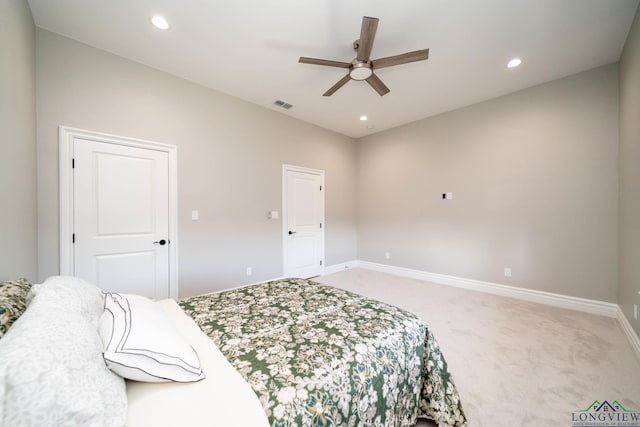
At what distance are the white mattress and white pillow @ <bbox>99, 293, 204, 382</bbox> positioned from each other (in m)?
0.04

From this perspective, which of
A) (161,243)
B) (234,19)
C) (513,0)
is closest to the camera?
(513,0)

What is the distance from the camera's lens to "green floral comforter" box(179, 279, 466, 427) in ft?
3.01

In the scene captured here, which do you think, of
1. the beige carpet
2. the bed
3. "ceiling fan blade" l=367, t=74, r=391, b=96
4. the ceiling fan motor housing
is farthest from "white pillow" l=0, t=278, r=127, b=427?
"ceiling fan blade" l=367, t=74, r=391, b=96

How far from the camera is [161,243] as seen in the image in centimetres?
281

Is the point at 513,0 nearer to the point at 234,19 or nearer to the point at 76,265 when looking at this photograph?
the point at 234,19

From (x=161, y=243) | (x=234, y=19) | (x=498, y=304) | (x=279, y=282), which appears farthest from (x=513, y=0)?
(x=161, y=243)

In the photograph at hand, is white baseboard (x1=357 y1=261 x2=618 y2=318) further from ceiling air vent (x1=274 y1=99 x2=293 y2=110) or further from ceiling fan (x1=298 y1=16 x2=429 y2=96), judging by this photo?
ceiling air vent (x1=274 y1=99 x2=293 y2=110)

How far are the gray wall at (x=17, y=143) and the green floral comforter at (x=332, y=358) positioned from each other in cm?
125

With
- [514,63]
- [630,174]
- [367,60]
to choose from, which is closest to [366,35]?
[367,60]

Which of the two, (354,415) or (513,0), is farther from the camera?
(513,0)

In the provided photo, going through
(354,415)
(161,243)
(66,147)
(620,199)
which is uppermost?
(66,147)

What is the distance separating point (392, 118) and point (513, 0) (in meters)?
2.33

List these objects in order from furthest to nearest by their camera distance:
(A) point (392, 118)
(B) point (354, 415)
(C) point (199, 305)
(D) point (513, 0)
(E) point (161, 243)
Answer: (A) point (392, 118)
(E) point (161, 243)
(D) point (513, 0)
(C) point (199, 305)
(B) point (354, 415)

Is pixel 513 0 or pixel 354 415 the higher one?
pixel 513 0
